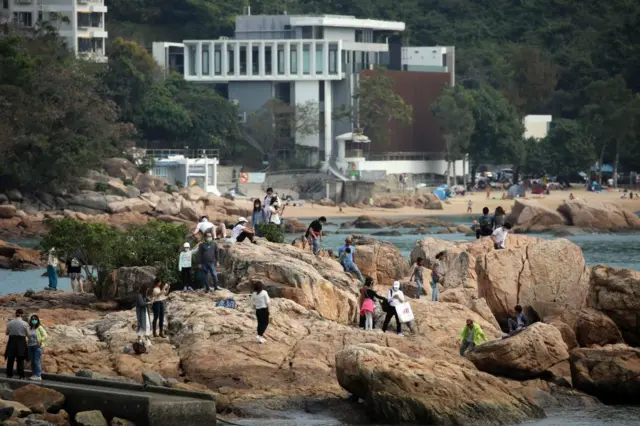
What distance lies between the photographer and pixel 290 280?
3653 centimetres

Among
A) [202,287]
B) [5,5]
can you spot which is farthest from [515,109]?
[202,287]

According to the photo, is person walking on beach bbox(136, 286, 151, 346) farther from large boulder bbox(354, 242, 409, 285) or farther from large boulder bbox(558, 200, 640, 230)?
large boulder bbox(558, 200, 640, 230)

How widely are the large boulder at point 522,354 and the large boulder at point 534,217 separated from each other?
156 feet

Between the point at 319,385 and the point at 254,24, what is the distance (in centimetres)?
8991

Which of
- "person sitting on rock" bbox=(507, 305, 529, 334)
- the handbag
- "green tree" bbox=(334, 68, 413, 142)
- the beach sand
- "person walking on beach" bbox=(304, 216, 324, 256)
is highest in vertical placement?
"green tree" bbox=(334, 68, 413, 142)

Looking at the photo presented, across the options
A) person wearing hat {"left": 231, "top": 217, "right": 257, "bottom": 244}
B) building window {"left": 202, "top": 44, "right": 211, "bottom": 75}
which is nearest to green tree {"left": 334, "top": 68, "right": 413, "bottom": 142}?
building window {"left": 202, "top": 44, "right": 211, "bottom": 75}

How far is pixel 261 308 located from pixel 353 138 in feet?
282

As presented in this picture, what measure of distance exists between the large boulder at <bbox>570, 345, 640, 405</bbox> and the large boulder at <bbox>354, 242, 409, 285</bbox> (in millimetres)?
11257

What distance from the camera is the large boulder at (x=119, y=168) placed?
94.1 metres

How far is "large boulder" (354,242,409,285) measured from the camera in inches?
1693

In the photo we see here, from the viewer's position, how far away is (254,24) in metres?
120

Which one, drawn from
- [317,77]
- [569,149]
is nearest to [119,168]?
[317,77]

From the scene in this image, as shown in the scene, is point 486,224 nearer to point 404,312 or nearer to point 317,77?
point 404,312

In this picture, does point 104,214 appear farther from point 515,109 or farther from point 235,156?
point 515,109
